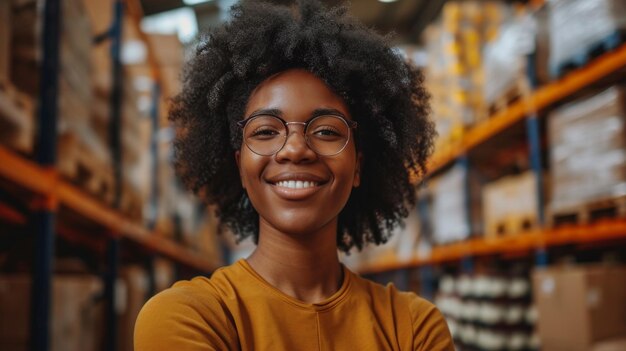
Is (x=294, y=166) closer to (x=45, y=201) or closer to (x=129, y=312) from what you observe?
(x=45, y=201)

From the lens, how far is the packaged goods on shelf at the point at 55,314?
3.10 meters

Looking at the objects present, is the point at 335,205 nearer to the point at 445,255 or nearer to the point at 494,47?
the point at 494,47

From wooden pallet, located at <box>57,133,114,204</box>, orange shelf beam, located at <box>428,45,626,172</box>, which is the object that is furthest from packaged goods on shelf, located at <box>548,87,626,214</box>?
wooden pallet, located at <box>57,133,114,204</box>

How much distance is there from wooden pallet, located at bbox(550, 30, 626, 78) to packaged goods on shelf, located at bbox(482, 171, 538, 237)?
81 cm

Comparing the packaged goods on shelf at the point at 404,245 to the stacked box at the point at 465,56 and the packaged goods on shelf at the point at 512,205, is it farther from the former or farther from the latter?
the packaged goods on shelf at the point at 512,205

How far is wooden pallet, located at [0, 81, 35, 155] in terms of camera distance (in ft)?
7.97

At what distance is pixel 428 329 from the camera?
4.50ft

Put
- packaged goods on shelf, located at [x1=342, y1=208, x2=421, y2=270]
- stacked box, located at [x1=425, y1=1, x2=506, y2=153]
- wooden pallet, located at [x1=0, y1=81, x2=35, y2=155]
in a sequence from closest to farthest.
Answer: wooden pallet, located at [x1=0, y1=81, x2=35, y2=155]
stacked box, located at [x1=425, y1=1, x2=506, y2=153]
packaged goods on shelf, located at [x1=342, y1=208, x2=421, y2=270]

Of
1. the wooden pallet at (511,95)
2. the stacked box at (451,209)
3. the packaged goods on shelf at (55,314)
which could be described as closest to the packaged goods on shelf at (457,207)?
the stacked box at (451,209)

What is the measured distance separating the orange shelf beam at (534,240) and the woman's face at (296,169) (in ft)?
8.27

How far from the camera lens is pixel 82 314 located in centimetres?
391

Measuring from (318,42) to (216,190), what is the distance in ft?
1.80

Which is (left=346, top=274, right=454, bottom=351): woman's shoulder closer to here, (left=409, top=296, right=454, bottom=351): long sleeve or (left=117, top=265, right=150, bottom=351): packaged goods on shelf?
(left=409, top=296, right=454, bottom=351): long sleeve

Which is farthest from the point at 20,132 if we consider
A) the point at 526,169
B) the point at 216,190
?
the point at 526,169
